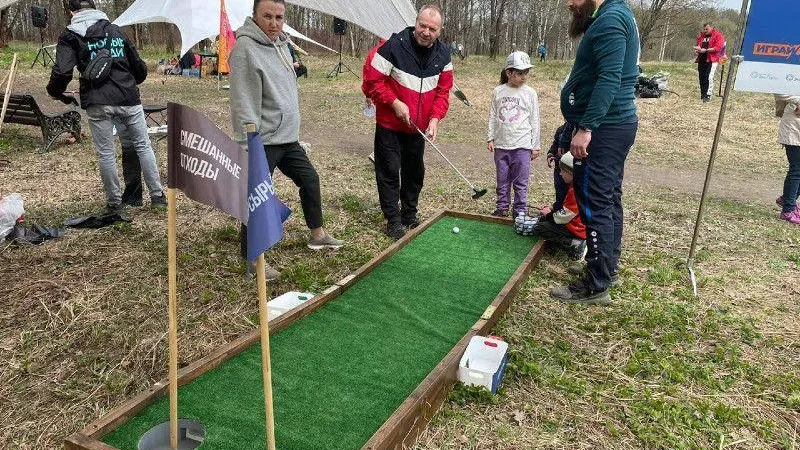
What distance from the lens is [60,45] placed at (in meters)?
4.75

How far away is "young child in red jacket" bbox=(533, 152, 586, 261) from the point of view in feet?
14.5

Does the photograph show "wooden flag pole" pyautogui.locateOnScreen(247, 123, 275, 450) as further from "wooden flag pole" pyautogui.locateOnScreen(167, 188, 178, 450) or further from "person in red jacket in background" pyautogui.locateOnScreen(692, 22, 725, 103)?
"person in red jacket in background" pyautogui.locateOnScreen(692, 22, 725, 103)

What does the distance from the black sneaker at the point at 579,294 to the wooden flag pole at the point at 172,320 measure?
8.53ft

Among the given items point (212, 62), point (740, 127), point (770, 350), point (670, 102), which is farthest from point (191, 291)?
point (212, 62)

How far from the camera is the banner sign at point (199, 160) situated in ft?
6.12

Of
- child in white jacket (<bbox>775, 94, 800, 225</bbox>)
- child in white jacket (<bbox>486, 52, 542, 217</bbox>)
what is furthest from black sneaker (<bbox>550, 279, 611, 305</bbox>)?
child in white jacket (<bbox>775, 94, 800, 225</bbox>)

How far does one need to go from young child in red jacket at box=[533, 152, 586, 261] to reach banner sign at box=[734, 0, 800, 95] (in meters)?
1.39

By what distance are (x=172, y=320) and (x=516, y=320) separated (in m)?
2.21

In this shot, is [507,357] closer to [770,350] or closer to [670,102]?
[770,350]

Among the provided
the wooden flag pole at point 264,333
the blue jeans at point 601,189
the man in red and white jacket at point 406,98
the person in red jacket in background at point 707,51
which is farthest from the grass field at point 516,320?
the person in red jacket in background at point 707,51

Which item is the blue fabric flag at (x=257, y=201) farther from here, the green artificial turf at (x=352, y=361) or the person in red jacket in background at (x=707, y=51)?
the person in red jacket in background at (x=707, y=51)

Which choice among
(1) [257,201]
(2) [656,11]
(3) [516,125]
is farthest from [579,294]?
(2) [656,11]

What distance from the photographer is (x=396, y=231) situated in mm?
4941

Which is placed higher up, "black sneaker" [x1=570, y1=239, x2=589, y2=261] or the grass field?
"black sneaker" [x1=570, y1=239, x2=589, y2=261]
